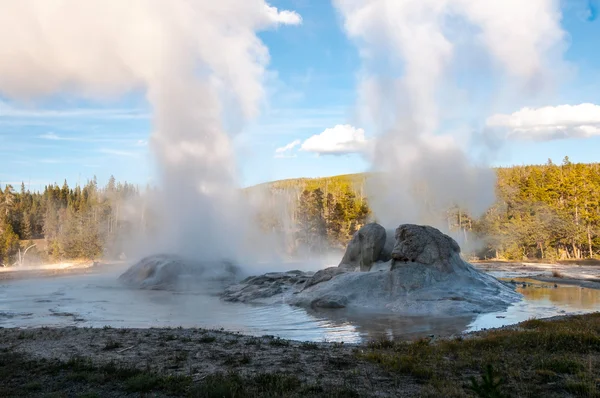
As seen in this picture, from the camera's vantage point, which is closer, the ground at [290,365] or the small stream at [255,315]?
the ground at [290,365]

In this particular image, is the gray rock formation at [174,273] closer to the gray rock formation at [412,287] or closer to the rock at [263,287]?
the rock at [263,287]

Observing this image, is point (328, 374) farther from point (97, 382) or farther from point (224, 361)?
point (97, 382)

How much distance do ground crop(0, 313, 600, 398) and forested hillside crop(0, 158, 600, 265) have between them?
46.6 m

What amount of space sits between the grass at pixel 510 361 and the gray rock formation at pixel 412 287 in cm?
975

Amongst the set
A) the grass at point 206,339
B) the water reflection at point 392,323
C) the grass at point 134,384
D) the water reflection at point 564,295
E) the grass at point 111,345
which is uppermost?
the grass at point 134,384

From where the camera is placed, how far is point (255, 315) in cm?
2447

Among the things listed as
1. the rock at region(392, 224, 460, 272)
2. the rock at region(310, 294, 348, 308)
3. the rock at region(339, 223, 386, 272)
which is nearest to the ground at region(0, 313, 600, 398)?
the rock at region(310, 294, 348, 308)

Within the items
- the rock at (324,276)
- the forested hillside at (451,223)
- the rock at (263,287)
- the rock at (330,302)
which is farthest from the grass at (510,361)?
the forested hillside at (451,223)

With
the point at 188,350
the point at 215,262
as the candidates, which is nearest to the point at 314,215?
the point at 215,262

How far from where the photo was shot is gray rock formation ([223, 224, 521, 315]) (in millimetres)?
24984

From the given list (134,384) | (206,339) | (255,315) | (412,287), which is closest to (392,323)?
(412,287)

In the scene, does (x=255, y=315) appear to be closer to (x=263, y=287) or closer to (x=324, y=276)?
(x=324, y=276)

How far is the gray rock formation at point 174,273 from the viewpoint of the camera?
3889 cm

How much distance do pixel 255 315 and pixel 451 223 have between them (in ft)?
228
